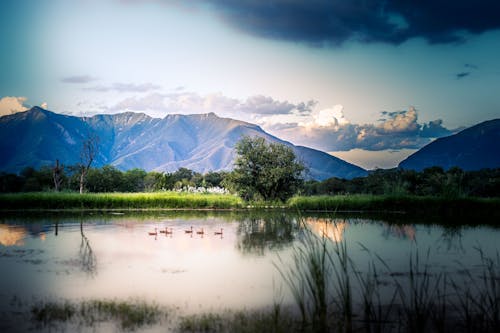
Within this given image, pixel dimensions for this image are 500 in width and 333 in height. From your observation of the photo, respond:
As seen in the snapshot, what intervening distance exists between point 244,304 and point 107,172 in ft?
205

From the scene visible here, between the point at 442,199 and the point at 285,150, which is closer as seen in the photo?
the point at 442,199

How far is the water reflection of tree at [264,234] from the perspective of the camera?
15.0 metres

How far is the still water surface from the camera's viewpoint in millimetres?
9102

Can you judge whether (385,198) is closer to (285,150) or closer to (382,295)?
(285,150)

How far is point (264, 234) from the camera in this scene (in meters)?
18.3

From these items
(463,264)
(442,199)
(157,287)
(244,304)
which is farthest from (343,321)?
(442,199)

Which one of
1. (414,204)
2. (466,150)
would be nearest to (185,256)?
(414,204)

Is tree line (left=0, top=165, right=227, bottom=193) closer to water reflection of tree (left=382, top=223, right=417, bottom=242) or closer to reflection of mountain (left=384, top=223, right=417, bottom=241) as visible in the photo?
water reflection of tree (left=382, top=223, right=417, bottom=242)

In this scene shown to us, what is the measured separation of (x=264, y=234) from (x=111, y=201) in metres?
17.0

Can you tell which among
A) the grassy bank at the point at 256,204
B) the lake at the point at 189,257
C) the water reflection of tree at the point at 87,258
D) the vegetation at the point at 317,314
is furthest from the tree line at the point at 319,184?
the vegetation at the point at 317,314

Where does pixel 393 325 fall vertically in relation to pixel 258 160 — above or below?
below

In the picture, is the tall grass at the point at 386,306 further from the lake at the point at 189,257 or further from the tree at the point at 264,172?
the tree at the point at 264,172

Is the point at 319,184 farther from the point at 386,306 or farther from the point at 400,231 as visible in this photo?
the point at 386,306

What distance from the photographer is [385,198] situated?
98.2 ft
